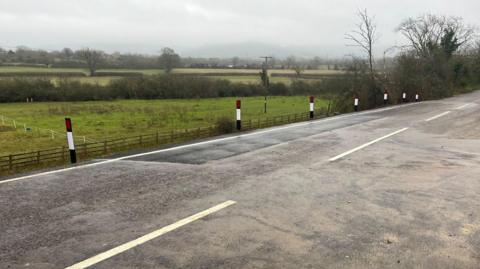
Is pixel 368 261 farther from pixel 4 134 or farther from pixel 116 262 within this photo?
pixel 4 134

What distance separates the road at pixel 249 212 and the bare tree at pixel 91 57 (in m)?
78.8

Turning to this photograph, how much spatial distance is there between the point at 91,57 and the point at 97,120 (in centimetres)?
4692

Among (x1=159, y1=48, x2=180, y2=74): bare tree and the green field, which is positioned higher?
(x1=159, y1=48, x2=180, y2=74): bare tree

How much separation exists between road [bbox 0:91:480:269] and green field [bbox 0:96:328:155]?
2129cm

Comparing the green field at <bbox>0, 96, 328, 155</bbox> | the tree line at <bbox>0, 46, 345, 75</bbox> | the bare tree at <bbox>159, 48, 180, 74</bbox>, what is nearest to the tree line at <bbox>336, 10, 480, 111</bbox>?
the green field at <bbox>0, 96, 328, 155</bbox>

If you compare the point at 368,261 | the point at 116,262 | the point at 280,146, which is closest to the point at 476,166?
the point at 280,146

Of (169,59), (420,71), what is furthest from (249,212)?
(169,59)

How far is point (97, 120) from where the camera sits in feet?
139

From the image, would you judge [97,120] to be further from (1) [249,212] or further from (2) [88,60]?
(2) [88,60]

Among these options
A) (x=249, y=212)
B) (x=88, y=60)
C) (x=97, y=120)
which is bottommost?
(x=97, y=120)

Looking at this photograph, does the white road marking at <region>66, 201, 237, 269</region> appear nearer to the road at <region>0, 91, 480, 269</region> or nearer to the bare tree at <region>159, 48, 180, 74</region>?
the road at <region>0, 91, 480, 269</region>

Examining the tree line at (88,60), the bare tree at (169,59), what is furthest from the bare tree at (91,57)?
the bare tree at (169,59)

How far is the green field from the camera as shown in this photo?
30.6 m

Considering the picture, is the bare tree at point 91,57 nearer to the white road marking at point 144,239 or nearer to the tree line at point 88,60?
the tree line at point 88,60
